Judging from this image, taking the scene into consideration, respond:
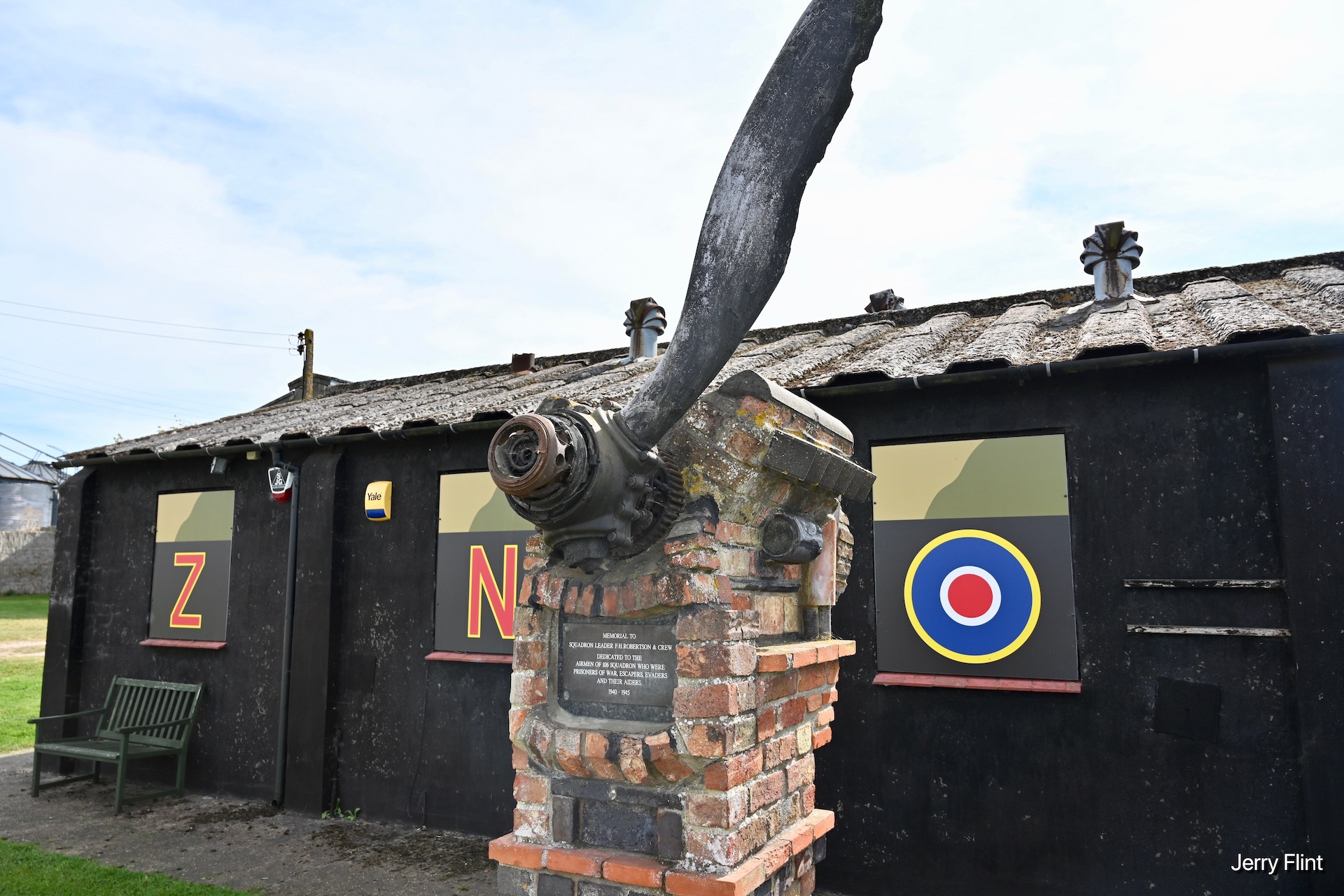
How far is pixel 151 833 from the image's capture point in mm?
6582

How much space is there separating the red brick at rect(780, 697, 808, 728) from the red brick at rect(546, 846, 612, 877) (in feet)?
2.25

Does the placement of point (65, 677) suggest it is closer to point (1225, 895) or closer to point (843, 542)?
point (843, 542)

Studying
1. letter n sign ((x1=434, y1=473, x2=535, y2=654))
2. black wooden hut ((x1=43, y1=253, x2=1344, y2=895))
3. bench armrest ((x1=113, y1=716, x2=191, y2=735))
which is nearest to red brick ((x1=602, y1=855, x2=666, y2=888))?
black wooden hut ((x1=43, y1=253, x2=1344, y2=895))

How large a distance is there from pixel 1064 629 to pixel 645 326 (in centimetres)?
533

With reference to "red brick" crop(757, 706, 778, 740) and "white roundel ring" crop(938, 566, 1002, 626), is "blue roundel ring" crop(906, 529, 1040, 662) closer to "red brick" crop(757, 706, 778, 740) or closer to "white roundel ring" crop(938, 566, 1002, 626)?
"white roundel ring" crop(938, 566, 1002, 626)

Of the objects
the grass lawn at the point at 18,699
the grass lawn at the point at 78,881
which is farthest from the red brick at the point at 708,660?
the grass lawn at the point at 18,699

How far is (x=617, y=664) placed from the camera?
8.97ft

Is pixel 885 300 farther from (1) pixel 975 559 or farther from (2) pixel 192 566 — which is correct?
(2) pixel 192 566

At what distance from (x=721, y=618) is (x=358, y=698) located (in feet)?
18.0

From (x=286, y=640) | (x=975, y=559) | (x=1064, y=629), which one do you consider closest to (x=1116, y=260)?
(x=975, y=559)

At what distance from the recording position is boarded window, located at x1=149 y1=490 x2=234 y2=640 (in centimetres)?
799

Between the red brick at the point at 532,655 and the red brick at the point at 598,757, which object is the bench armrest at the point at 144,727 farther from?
the red brick at the point at 598,757

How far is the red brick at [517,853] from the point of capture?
2.69 meters

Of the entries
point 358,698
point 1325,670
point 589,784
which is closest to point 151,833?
point 358,698
